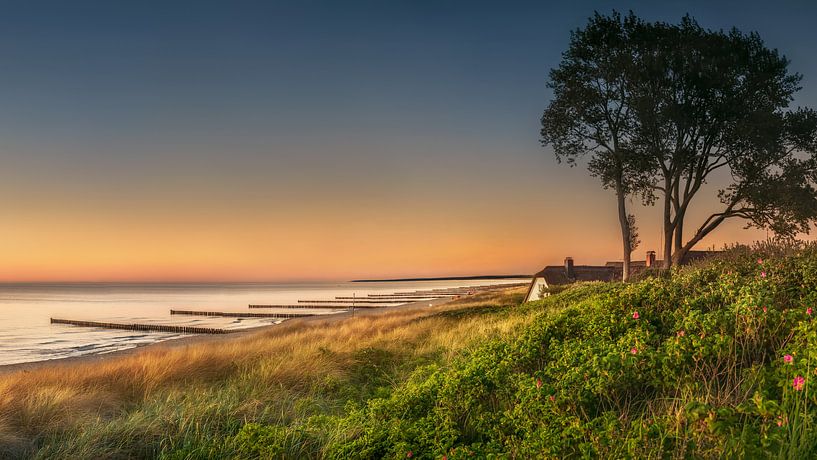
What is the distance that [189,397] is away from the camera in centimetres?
829

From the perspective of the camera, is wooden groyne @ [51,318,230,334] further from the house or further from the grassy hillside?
the grassy hillside

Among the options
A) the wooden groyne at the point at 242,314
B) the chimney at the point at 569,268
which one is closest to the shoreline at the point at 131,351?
the chimney at the point at 569,268

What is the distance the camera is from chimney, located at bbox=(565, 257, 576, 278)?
37062 mm

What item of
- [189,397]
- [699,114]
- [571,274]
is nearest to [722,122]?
[699,114]

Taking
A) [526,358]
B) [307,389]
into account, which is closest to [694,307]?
[526,358]

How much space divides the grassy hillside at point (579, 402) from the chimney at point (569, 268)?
28.6 m

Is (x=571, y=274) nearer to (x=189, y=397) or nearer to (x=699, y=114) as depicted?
(x=699, y=114)

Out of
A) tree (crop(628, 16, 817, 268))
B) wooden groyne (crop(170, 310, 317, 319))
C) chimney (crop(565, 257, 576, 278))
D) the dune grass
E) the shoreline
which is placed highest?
tree (crop(628, 16, 817, 268))

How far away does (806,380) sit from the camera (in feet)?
14.5

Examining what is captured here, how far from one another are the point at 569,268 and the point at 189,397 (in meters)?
32.8

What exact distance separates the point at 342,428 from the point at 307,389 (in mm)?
4154

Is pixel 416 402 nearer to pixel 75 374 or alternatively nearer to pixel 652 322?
pixel 652 322

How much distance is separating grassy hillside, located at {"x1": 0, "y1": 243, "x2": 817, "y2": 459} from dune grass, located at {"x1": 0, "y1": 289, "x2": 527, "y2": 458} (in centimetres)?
4

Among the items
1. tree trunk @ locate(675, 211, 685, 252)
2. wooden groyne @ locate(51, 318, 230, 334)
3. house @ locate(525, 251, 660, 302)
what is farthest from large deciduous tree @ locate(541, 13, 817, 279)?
wooden groyne @ locate(51, 318, 230, 334)
